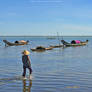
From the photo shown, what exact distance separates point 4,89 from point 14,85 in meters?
0.94

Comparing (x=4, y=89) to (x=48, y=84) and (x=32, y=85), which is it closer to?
(x=32, y=85)

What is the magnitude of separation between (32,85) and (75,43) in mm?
54106

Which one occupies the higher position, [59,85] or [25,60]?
[25,60]

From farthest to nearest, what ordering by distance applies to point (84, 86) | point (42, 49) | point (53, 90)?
point (42, 49)
point (84, 86)
point (53, 90)

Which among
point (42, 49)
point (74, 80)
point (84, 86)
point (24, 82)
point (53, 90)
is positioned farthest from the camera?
point (42, 49)

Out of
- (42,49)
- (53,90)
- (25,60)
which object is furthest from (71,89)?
(42,49)

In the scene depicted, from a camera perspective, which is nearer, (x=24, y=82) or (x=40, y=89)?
(x=40, y=89)

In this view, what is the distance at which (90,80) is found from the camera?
12.6 meters

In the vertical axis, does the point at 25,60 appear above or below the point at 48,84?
above

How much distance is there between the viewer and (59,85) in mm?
11281

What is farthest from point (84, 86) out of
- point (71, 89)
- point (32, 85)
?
point (32, 85)

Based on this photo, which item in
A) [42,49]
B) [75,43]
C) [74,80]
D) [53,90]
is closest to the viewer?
[53,90]

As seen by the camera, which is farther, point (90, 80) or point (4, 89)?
point (90, 80)

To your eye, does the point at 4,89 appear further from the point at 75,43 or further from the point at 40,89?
the point at 75,43
